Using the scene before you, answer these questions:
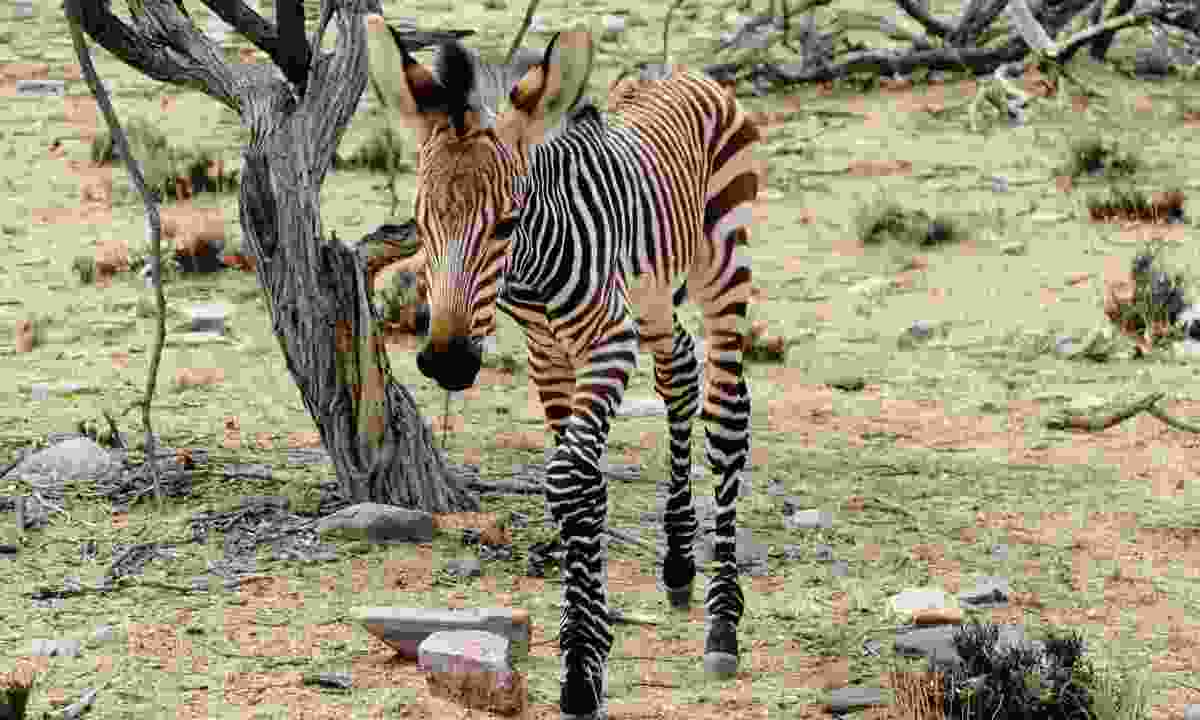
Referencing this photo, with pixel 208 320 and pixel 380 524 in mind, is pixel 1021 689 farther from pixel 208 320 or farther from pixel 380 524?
pixel 208 320

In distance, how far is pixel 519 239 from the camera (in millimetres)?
5086

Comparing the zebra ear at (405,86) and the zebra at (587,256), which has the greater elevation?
the zebra ear at (405,86)

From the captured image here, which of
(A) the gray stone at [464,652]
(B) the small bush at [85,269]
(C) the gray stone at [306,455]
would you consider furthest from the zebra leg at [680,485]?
(B) the small bush at [85,269]

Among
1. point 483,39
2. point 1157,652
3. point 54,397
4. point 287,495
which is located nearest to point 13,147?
point 483,39

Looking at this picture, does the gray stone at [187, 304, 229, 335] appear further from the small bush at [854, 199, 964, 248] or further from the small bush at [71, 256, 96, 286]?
the small bush at [854, 199, 964, 248]

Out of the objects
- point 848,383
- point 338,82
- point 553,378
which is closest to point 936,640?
point 553,378

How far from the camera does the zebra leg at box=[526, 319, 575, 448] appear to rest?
5.79 m

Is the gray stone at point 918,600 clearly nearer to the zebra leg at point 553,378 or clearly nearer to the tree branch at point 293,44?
the zebra leg at point 553,378

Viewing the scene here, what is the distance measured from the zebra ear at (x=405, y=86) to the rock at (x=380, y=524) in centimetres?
215

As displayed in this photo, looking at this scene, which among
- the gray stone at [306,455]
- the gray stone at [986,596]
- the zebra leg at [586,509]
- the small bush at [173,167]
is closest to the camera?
the zebra leg at [586,509]

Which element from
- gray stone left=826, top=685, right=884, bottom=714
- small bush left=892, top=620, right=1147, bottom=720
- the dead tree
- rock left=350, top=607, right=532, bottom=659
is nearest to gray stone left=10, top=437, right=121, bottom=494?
the dead tree

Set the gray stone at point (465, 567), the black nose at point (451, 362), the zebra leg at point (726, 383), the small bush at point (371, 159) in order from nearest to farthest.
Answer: the black nose at point (451, 362)
the zebra leg at point (726, 383)
the gray stone at point (465, 567)
the small bush at point (371, 159)

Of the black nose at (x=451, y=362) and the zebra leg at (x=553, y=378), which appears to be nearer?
the black nose at (x=451, y=362)

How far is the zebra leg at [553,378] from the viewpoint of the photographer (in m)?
5.79
